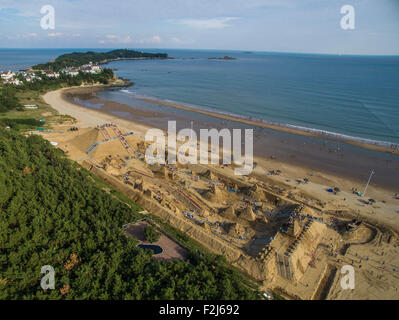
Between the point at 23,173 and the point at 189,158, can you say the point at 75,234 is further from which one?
the point at 189,158

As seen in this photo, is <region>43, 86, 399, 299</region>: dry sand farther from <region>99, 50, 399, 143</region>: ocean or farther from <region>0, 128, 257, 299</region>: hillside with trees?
<region>99, 50, 399, 143</region>: ocean

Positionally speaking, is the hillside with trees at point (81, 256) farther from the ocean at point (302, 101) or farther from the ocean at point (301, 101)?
the ocean at point (302, 101)

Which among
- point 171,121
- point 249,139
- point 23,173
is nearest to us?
point 23,173

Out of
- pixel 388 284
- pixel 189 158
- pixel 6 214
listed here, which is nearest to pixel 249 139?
pixel 189 158

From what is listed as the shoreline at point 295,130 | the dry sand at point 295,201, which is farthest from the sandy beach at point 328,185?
the shoreline at point 295,130

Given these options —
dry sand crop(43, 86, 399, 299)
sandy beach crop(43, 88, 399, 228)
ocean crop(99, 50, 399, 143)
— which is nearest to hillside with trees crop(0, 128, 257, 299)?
dry sand crop(43, 86, 399, 299)

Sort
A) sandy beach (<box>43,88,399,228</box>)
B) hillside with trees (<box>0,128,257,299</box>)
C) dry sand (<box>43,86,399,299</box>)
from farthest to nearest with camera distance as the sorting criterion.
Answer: sandy beach (<box>43,88,399,228</box>) → dry sand (<box>43,86,399,299</box>) → hillside with trees (<box>0,128,257,299</box>)
